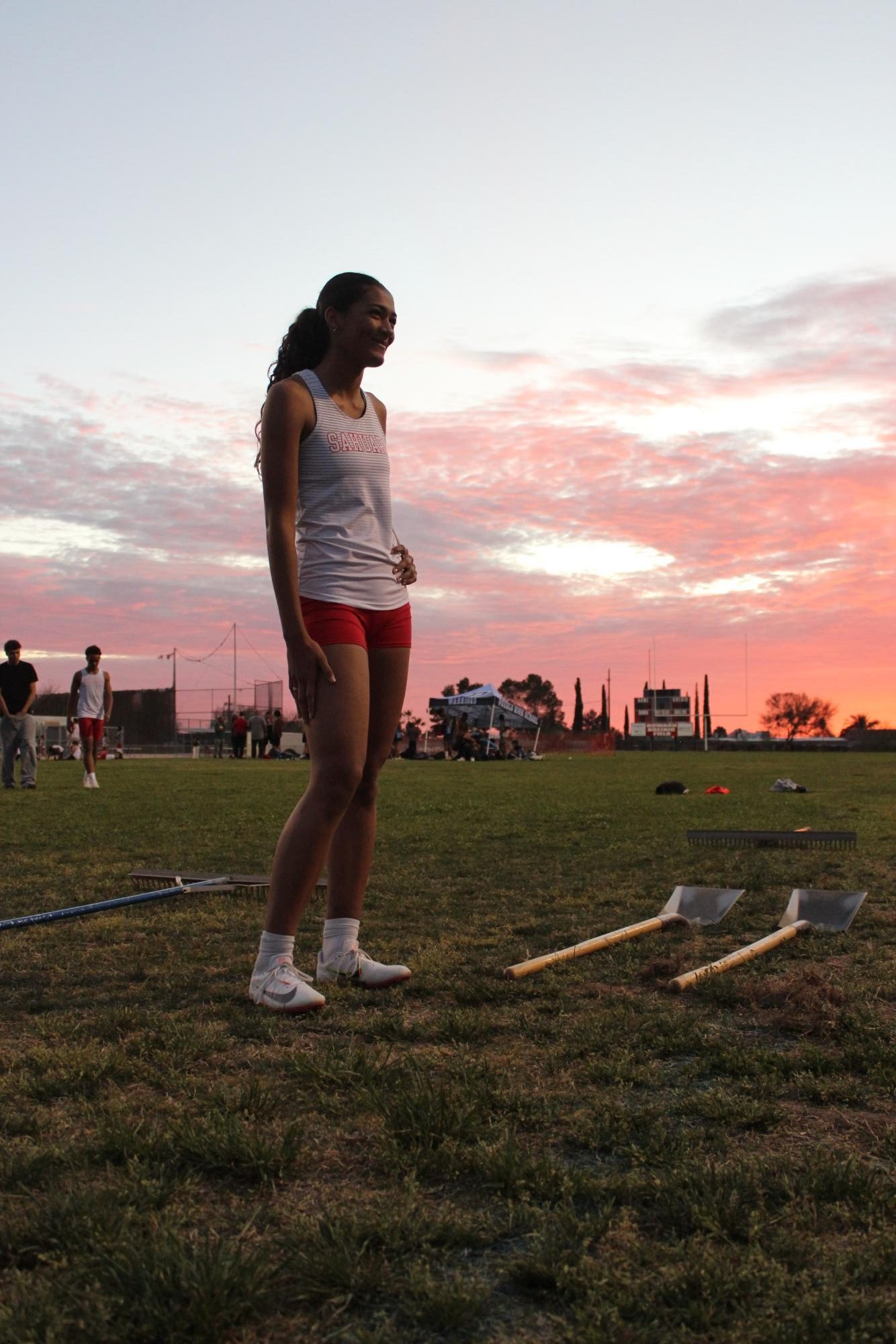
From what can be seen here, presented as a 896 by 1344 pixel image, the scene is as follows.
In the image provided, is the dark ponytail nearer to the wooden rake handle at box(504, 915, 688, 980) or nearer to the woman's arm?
the woman's arm

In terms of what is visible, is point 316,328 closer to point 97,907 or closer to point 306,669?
point 306,669

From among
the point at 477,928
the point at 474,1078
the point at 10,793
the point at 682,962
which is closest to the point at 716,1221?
the point at 474,1078

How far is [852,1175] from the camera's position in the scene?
1960 mm

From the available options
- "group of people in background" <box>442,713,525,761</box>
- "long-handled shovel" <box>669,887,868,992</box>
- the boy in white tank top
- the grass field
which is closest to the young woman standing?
the grass field

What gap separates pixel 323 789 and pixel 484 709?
37.2 m

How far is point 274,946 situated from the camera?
3.39m

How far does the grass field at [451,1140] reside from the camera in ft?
5.16

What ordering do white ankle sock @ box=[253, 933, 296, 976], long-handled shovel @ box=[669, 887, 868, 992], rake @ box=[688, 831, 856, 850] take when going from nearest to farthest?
white ankle sock @ box=[253, 933, 296, 976] → long-handled shovel @ box=[669, 887, 868, 992] → rake @ box=[688, 831, 856, 850]

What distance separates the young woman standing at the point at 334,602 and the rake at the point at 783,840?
15.6 ft

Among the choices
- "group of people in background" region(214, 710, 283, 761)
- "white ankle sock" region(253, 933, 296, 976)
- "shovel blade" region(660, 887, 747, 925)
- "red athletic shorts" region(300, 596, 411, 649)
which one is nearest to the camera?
"white ankle sock" region(253, 933, 296, 976)

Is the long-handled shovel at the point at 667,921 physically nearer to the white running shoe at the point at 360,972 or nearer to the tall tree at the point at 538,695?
the white running shoe at the point at 360,972

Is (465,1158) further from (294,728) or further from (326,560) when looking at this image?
(294,728)

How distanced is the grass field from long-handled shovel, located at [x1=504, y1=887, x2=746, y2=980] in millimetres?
95

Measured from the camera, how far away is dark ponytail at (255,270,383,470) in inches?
146
